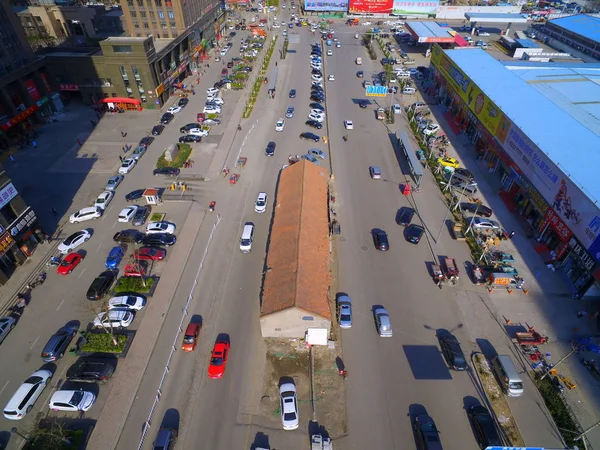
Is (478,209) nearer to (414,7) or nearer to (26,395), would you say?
(26,395)

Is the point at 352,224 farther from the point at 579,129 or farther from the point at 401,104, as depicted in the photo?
the point at 401,104

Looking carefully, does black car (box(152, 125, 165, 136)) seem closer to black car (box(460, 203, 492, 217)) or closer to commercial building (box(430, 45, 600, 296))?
black car (box(460, 203, 492, 217))

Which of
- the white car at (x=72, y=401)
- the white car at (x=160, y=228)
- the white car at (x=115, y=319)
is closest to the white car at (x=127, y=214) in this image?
the white car at (x=160, y=228)

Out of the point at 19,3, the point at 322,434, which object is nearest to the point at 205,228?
the point at 322,434

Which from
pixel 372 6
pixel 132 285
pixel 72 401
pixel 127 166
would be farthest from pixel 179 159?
pixel 372 6

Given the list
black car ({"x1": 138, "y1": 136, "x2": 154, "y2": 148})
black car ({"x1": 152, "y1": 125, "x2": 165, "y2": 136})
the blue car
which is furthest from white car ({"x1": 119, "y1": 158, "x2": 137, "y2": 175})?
the blue car
